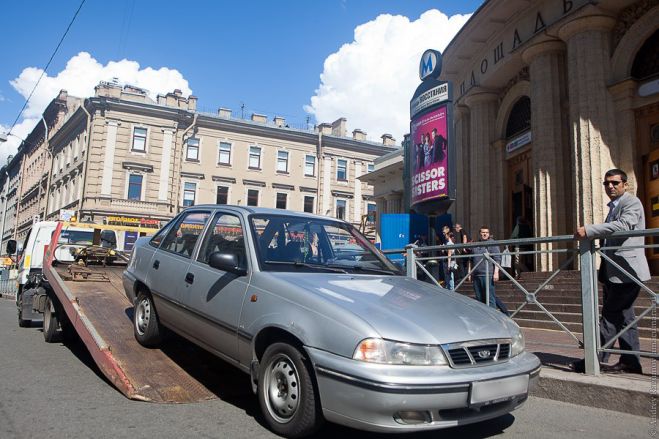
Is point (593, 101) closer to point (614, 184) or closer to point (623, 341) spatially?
point (614, 184)

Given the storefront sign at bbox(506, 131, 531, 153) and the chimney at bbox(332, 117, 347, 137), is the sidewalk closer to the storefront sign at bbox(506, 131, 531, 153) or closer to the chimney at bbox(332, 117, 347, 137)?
the storefront sign at bbox(506, 131, 531, 153)

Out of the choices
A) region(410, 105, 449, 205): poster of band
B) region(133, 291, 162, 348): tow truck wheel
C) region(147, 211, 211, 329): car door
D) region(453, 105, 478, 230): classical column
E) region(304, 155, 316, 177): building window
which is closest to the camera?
region(147, 211, 211, 329): car door

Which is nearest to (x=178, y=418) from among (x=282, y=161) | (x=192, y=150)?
(x=192, y=150)

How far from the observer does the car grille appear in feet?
9.62

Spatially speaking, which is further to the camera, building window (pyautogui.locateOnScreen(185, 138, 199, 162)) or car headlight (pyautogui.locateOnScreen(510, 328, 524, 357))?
building window (pyautogui.locateOnScreen(185, 138, 199, 162))

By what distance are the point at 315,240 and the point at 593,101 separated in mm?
8754

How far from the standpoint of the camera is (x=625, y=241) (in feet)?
14.6

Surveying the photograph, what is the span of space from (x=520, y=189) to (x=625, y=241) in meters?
9.79

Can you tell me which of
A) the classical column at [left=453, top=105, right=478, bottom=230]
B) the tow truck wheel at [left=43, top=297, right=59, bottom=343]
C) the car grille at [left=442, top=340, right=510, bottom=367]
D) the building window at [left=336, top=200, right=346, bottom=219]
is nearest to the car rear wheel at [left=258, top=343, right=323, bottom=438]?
the car grille at [left=442, top=340, right=510, bottom=367]

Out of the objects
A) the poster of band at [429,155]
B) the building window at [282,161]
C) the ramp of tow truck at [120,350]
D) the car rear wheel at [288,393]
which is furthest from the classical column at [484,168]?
the building window at [282,161]

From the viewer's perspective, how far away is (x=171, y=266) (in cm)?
484

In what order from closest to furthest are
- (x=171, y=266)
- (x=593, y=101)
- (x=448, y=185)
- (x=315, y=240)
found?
(x=315, y=240), (x=171, y=266), (x=593, y=101), (x=448, y=185)

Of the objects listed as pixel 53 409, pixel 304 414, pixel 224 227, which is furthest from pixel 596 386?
pixel 53 409

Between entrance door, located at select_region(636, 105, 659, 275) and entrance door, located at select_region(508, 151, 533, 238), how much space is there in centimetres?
318
